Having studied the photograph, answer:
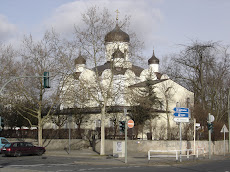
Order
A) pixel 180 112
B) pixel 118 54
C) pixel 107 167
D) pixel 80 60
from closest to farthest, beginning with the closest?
pixel 107 167, pixel 180 112, pixel 118 54, pixel 80 60

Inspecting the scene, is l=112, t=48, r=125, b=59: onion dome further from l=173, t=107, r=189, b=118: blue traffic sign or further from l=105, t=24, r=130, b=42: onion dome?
l=173, t=107, r=189, b=118: blue traffic sign

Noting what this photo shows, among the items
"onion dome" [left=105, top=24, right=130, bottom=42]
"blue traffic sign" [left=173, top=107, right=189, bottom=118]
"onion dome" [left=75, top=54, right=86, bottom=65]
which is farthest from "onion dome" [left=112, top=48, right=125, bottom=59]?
"blue traffic sign" [left=173, top=107, right=189, bottom=118]

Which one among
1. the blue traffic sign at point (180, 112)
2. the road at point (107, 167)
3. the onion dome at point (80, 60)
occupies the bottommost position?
the road at point (107, 167)

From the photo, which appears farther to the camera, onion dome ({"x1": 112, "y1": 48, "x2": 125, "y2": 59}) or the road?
onion dome ({"x1": 112, "y1": 48, "x2": 125, "y2": 59})

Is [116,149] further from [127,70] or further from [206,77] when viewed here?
[206,77]

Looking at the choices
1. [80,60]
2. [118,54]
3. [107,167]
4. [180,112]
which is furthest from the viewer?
[80,60]

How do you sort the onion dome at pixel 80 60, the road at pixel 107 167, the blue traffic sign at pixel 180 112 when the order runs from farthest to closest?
the onion dome at pixel 80 60, the blue traffic sign at pixel 180 112, the road at pixel 107 167

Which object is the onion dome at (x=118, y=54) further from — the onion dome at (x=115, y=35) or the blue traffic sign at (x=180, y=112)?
the blue traffic sign at (x=180, y=112)

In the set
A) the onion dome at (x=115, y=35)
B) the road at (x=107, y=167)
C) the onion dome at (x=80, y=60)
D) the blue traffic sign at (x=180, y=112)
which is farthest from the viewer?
the onion dome at (x=80, y=60)

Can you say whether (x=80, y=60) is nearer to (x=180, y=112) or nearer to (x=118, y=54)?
(x=118, y=54)

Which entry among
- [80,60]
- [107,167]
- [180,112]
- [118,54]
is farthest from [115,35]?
[107,167]

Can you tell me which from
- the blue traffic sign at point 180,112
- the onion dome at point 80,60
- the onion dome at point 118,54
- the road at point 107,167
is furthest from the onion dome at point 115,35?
the road at point 107,167

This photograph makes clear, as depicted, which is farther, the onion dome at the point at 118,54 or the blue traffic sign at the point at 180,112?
the onion dome at the point at 118,54

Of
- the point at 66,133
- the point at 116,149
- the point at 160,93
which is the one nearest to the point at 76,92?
the point at 116,149
